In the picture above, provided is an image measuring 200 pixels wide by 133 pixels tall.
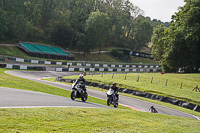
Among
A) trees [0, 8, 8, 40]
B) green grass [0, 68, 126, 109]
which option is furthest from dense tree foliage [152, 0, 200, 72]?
trees [0, 8, 8, 40]

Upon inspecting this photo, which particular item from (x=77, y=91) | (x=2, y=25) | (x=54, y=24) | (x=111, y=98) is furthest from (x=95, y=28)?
(x=77, y=91)

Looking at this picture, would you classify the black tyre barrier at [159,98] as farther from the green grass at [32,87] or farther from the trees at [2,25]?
the trees at [2,25]

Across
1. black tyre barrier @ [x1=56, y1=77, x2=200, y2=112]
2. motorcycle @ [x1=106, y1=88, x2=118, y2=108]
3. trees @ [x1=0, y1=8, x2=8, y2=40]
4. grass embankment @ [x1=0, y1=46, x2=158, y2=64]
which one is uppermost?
trees @ [x1=0, y1=8, x2=8, y2=40]

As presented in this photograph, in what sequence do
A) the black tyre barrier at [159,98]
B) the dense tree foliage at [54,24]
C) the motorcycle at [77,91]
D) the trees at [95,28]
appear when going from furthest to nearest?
the trees at [95,28], the dense tree foliage at [54,24], the black tyre barrier at [159,98], the motorcycle at [77,91]

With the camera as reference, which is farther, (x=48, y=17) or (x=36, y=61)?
(x=48, y=17)

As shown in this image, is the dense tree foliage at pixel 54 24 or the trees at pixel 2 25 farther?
the dense tree foliage at pixel 54 24

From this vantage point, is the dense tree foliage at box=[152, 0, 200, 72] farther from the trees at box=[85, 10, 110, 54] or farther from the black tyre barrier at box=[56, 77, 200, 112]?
the trees at box=[85, 10, 110, 54]

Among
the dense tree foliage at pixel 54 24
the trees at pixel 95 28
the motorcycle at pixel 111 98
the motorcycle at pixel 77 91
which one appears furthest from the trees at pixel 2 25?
the motorcycle at pixel 111 98

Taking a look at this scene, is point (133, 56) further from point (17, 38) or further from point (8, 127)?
point (8, 127)

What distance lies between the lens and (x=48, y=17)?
93500mm

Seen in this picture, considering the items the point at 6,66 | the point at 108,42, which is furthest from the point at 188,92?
the point at 108,42

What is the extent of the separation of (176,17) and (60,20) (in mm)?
52106

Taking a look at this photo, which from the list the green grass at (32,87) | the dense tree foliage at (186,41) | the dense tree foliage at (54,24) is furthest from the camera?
the dense tree foliage at (54,24)

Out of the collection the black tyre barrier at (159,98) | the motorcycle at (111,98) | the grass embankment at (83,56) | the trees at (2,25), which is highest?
the trees at (2,25)
